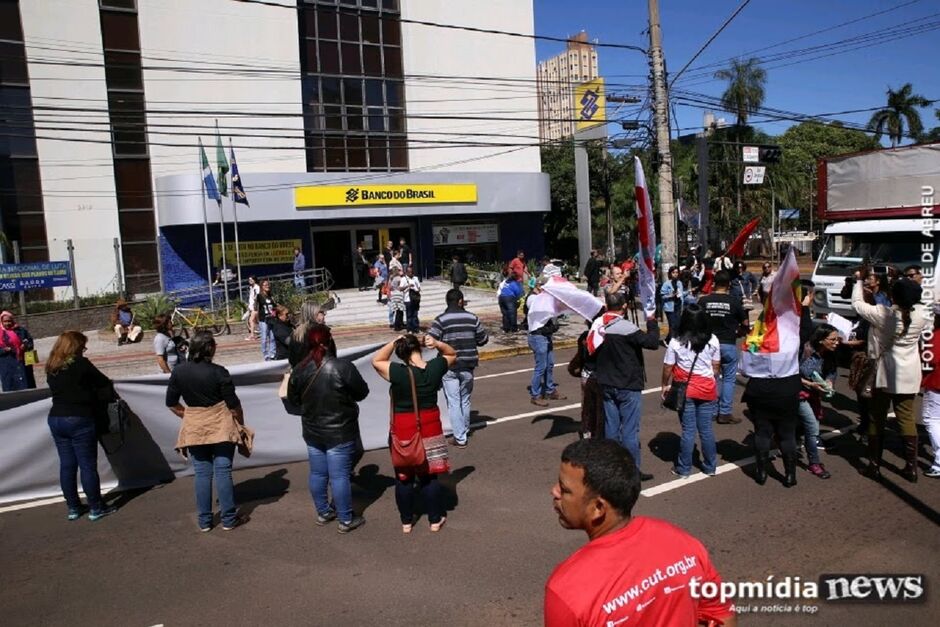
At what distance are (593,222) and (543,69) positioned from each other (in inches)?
5293

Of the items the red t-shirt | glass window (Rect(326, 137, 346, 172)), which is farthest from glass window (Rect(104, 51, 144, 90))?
the red t-shirt

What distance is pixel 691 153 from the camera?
42000 mm

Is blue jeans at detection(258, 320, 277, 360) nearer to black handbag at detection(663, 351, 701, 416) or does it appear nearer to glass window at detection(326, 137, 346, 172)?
black handbag at detection(663, 351, 701, 416)

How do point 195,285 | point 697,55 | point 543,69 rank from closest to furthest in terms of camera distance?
point 697,55 → point 195,285 → point 543,69

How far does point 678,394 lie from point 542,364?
351 centimetres

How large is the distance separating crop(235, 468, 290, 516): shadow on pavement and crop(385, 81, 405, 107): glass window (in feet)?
75.5

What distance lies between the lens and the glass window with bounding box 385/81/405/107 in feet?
91.3

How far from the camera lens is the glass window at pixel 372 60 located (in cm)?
2734

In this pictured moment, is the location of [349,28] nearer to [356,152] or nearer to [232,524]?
[356,152]

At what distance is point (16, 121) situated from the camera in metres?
22.9

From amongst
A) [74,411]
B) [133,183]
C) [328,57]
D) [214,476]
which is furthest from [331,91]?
[214,476]

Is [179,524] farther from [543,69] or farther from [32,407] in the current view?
[543,69]

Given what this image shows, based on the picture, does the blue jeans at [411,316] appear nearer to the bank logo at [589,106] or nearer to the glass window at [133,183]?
the bank logo at [589,106]

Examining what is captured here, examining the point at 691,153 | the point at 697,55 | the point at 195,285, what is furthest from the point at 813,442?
the point at 691,153
